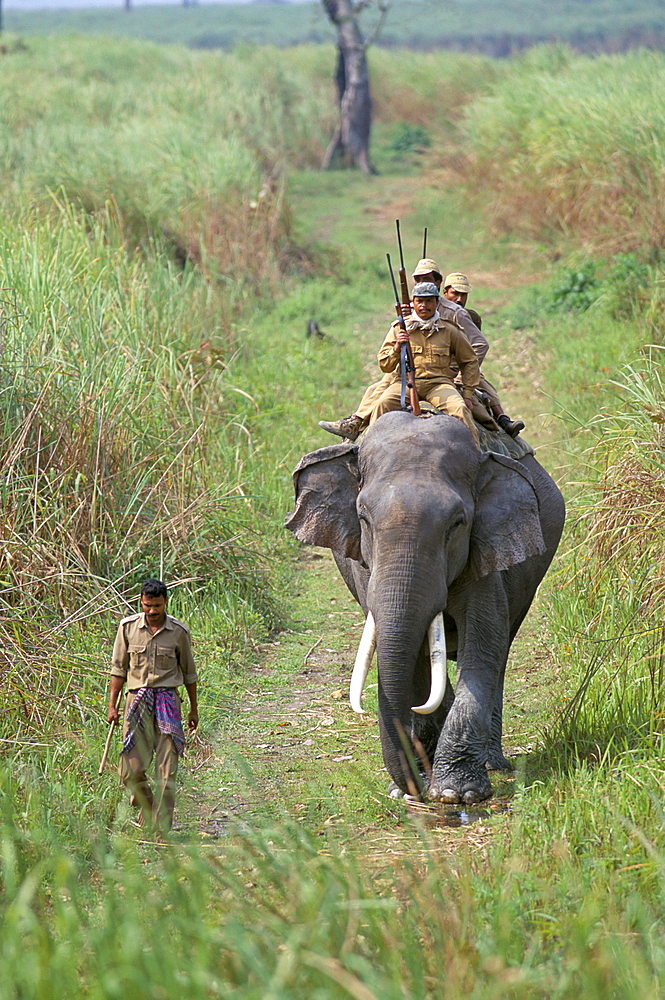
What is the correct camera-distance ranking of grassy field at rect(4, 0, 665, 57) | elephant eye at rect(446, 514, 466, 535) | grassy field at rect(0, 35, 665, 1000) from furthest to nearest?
grassy field at rect(4, 0, 665, 57) < elephant eye at rect(446, 514, 466, 535) < grassy field at rect(0, 35, 665, 1000)

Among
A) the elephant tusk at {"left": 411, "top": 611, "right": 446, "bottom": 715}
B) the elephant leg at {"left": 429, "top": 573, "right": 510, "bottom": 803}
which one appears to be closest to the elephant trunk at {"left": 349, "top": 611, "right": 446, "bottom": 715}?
the elephant tusk at {"left": 411, "top": 611, "right": 446, "bottom": 715}

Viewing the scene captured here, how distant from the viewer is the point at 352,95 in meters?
27.1

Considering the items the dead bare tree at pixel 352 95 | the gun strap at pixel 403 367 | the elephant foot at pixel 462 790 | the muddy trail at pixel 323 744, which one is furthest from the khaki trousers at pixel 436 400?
the dead bare tree at pixel 352 95

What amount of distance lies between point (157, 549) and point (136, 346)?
195 centimetres

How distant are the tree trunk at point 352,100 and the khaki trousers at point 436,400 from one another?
71.0 ft

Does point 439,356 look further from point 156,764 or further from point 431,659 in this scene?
point 156,764

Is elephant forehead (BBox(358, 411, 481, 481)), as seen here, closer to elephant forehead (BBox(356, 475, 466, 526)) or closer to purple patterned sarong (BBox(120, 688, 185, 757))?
elephant forehead (BBox(356, 475, 466, 526))

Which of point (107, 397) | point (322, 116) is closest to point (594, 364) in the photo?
point (107, 397)

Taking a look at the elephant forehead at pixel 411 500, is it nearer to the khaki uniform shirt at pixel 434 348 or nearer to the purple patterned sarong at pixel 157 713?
the khaki uniform shirt at pixel 434 348

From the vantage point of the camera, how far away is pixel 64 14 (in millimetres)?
98562

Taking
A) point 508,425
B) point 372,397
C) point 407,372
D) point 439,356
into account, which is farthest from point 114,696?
point 508,425

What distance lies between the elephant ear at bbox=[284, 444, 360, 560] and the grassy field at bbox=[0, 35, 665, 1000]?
1.03 meters

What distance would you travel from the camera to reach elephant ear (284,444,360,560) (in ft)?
18.3

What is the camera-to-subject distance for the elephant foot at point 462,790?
5152 millimetres
